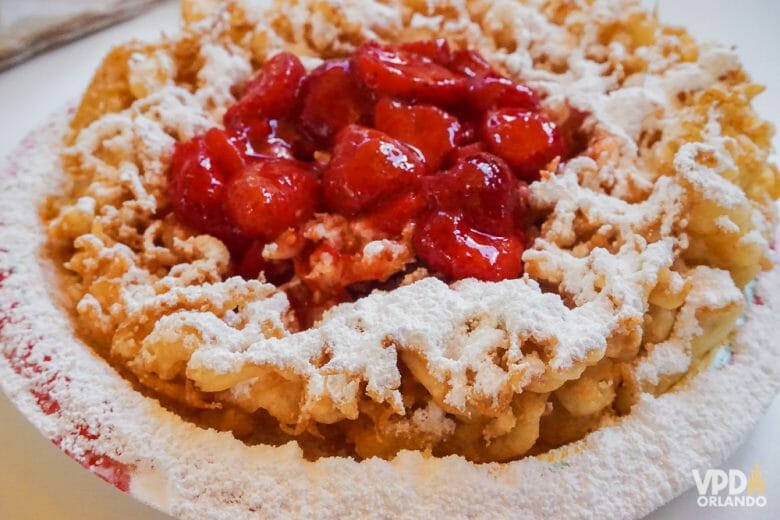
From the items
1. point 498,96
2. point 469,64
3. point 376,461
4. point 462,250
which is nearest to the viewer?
point 376,461

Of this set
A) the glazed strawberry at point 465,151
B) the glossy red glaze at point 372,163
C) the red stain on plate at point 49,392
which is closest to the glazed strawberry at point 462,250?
the glossy red glaze at point 372,163

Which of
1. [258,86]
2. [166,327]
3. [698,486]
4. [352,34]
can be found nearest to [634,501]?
[698,486]

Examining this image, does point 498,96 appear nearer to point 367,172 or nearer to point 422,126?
point 422,126

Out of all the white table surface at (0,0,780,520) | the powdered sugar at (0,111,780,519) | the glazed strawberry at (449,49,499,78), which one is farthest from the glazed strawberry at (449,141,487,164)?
the white table surface at (0,0,780,520)

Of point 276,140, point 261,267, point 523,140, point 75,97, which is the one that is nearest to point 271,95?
point 276,140

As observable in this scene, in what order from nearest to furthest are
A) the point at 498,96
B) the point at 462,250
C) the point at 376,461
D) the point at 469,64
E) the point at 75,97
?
the point at 376,461, the point at 462,250, the point at 498,96, the point at 469,64, the point at 75,97

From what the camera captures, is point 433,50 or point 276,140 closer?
point 276,140

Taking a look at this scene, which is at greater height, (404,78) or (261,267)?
(404,78)

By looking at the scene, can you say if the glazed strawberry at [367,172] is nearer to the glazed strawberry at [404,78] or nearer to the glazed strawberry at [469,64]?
the glazed strawberry at [404,78]

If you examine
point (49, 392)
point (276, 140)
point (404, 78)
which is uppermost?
point (404, 78)
